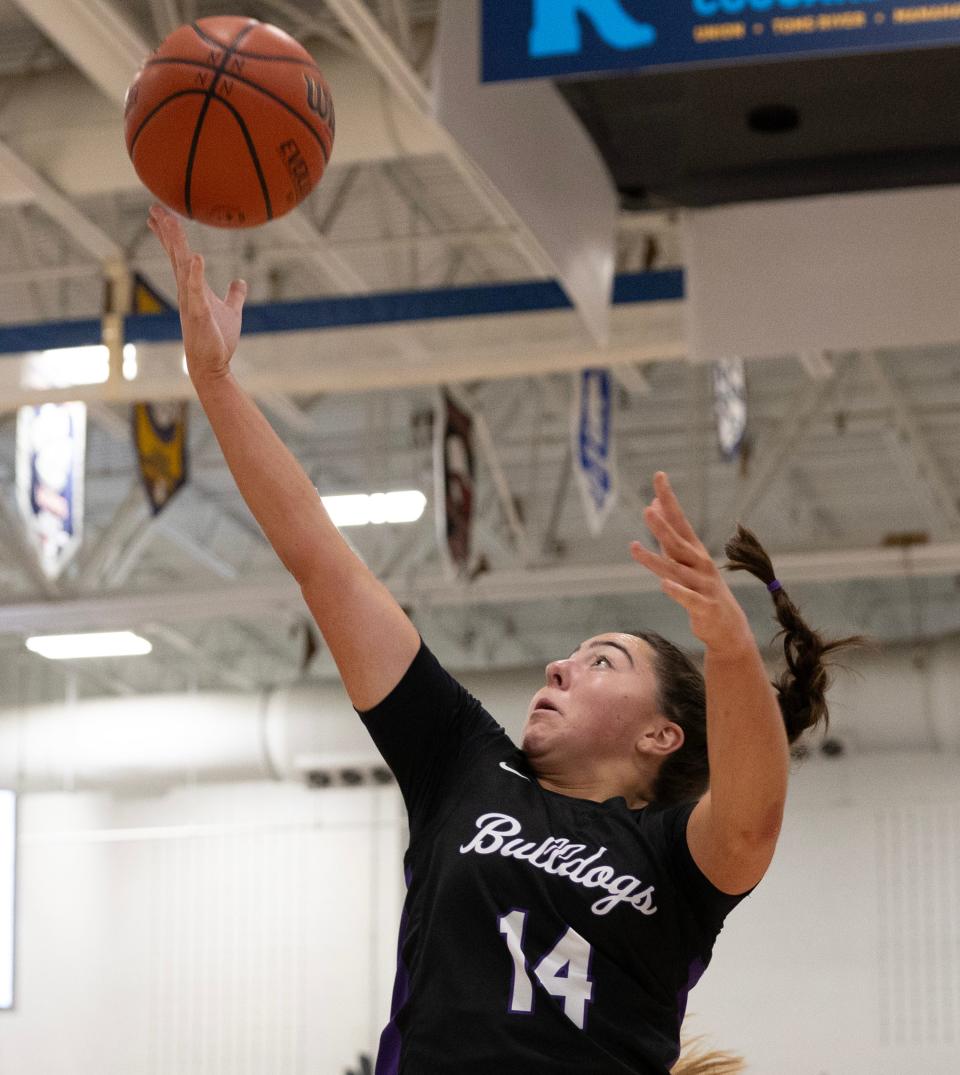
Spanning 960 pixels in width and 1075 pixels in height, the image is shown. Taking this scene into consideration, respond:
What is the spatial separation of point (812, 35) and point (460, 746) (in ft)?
8.53

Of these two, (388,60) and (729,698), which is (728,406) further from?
(729,698)

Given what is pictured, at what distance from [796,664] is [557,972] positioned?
1.63 ft

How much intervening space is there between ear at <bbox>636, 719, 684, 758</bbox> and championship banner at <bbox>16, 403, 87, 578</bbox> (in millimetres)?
7639

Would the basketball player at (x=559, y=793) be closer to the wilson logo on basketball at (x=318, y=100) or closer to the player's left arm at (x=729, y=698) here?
the player's left arm at (x=729, y=698)

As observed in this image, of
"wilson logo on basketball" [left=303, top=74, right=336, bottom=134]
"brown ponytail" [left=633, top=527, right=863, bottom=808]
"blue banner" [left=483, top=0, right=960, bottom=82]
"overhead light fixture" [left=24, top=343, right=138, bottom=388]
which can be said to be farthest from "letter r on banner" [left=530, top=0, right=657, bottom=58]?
"overhead light fixture" [left=24, top=343, right=138, bottom=388]

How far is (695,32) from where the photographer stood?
4.29 meters

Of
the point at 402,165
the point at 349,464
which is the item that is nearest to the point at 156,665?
the point at 349,464

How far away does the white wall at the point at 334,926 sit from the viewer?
10.8m

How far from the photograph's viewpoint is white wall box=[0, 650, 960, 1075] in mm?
10766

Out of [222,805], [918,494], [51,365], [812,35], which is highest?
[918,494]

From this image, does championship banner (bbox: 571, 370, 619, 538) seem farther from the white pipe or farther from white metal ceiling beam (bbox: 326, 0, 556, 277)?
the white pipe

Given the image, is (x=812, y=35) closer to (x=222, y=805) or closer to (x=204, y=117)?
(x=204, y=117)

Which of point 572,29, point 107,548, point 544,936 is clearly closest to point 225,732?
point 107,548

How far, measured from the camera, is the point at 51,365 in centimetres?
845
